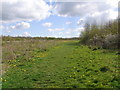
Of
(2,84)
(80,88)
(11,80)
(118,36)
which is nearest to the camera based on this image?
(80,88)

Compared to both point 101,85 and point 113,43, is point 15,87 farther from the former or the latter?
point 113,43

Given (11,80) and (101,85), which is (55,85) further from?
(11,80)

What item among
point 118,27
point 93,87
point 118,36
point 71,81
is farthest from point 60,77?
point 118,27

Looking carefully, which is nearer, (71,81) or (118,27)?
(71,81)

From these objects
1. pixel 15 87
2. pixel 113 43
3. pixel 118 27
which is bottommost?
pixel 15 87

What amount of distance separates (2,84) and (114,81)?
5718mm

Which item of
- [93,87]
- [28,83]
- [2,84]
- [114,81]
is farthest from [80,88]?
[2,84]

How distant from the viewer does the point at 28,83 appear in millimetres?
8938

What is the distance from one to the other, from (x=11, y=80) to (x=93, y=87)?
469 centimetres

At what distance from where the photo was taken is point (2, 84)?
29.1 feet

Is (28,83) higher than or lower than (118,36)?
lower

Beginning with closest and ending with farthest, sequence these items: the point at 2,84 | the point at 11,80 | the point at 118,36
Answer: the point at 2,84, the point at 11,80, the point at 118,36

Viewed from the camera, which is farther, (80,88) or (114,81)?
(114,81)

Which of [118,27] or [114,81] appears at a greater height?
[118,27]
